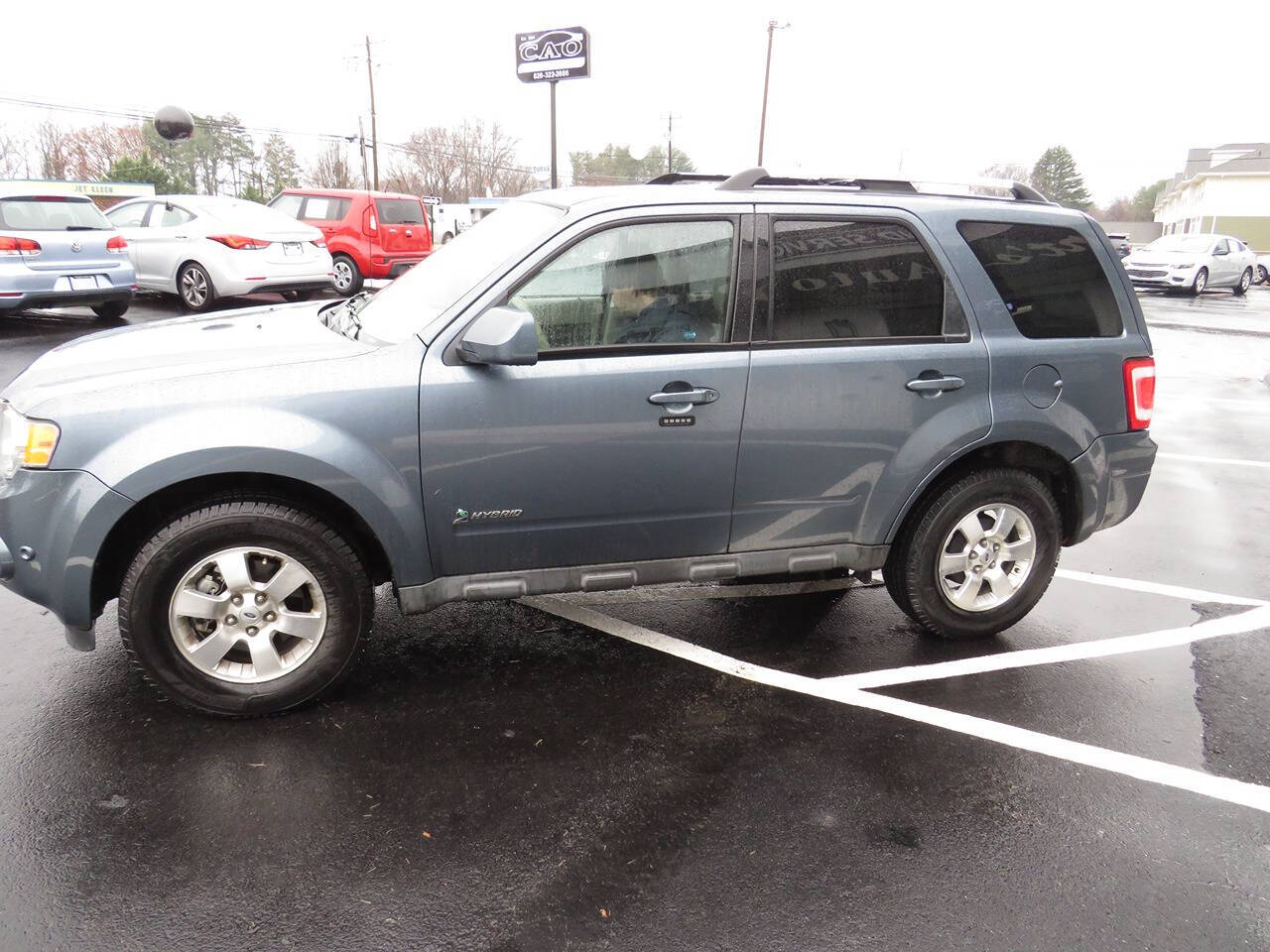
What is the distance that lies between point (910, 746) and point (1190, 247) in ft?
Answer: 97.3

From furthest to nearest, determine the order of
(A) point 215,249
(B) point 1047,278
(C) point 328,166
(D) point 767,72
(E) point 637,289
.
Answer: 1. (C) point 328,166
2. (D) point 767,72
3. (A) point 215,249
4. (B) point 1047,278
5. (E) point 637,289

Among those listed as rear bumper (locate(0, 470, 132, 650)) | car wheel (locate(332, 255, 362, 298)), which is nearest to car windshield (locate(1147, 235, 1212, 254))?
car wheel (locate(332, 255, 362, 298))

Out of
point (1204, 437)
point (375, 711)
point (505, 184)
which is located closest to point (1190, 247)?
point (1204, 437)

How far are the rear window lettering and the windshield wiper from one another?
166 cm

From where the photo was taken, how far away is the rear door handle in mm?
3344

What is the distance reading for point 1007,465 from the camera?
397 cm

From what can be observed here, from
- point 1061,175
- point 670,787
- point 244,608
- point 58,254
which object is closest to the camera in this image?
point 670,787

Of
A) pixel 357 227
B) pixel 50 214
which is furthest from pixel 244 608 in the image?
pixel 357 227

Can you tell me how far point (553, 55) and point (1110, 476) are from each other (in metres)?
23.5

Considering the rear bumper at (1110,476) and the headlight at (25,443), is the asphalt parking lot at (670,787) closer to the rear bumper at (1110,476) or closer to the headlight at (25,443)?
the rear bumper at (1110,476)

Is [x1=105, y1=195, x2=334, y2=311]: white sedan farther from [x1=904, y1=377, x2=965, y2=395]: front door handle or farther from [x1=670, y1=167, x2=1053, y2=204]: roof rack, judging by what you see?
[x1=904, y1=377, x2=965, y2=395]: front door handle

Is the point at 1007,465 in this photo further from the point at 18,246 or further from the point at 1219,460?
the point at 18,246

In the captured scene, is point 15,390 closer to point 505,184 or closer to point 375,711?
point 375,711

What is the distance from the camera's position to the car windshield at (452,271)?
11.1ft
